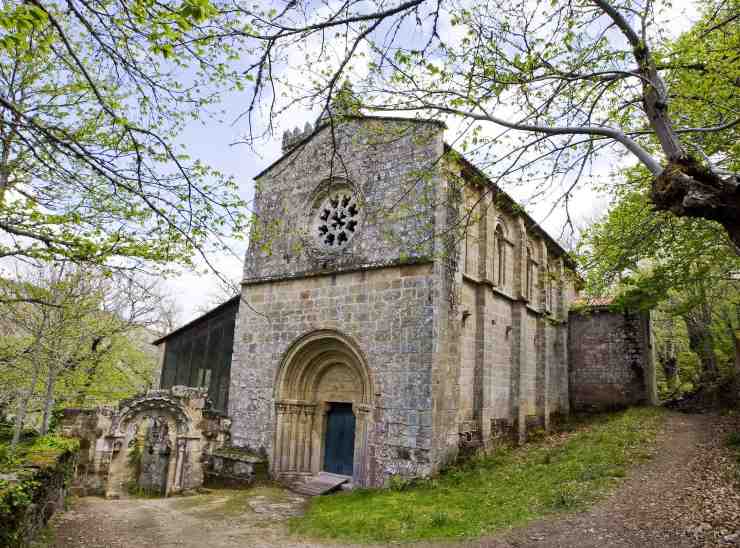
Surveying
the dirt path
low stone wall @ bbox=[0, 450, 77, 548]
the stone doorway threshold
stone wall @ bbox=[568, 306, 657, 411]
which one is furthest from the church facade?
stone wall @ bbox=[568, 306, 657, 411]

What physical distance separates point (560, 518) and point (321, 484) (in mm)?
5863

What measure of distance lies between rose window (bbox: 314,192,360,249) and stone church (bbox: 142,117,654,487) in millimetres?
45

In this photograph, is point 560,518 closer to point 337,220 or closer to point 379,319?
point 379,319

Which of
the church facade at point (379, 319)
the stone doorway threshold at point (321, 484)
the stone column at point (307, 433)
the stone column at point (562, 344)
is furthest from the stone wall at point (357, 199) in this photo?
the stone column at point (562, 344)

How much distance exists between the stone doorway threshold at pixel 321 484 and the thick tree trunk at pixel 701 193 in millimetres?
8918

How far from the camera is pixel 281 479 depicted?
11.5 meters

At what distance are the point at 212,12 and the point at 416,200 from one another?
764cm

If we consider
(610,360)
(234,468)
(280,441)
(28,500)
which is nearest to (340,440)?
(280,441)

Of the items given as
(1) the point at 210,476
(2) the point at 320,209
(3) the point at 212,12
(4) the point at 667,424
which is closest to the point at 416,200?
(2) the point at 320,209

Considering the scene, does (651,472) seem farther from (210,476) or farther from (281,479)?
(210,476)

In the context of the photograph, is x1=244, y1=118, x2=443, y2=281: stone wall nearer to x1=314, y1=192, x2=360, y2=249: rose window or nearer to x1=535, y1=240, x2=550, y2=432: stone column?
x1=314, y1=192, x2=360, y2=249: rose window

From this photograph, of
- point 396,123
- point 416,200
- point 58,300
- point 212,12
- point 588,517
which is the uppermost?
point 396,123

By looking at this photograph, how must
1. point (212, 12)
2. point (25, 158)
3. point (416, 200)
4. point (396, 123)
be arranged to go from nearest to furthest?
point (212, 12) < point (25, 158) < point (416, 200) < point (396, 123)

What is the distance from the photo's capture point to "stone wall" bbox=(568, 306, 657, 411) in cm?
1758
